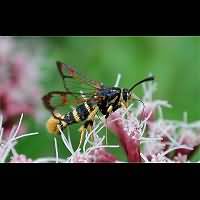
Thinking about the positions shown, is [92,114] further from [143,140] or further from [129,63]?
[129,63]

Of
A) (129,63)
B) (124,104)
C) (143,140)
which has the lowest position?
(143,140)

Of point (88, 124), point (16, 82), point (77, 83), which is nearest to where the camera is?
point (88, 124)

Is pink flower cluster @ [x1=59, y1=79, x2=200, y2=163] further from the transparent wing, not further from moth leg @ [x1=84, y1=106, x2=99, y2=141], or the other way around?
the transparent wing

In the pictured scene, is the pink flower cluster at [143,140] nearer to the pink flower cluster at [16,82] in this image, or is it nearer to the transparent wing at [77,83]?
the transparent wing at [77,83]

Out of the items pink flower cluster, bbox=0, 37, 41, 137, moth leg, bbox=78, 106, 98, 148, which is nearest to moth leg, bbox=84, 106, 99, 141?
moth leg, bbox=78, 106, 98, 148

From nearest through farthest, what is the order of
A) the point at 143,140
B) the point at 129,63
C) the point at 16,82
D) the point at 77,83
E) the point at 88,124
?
the point at 143,140, the point at 88,124, the point at 77,83, the point at 16,82, the point at 129,63

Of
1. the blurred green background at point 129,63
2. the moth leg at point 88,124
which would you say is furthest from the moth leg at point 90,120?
the blurred green background at point 129,63

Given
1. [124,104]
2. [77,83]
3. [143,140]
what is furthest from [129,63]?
[143,140]

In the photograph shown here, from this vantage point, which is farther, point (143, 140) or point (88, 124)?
point (88, 124)
